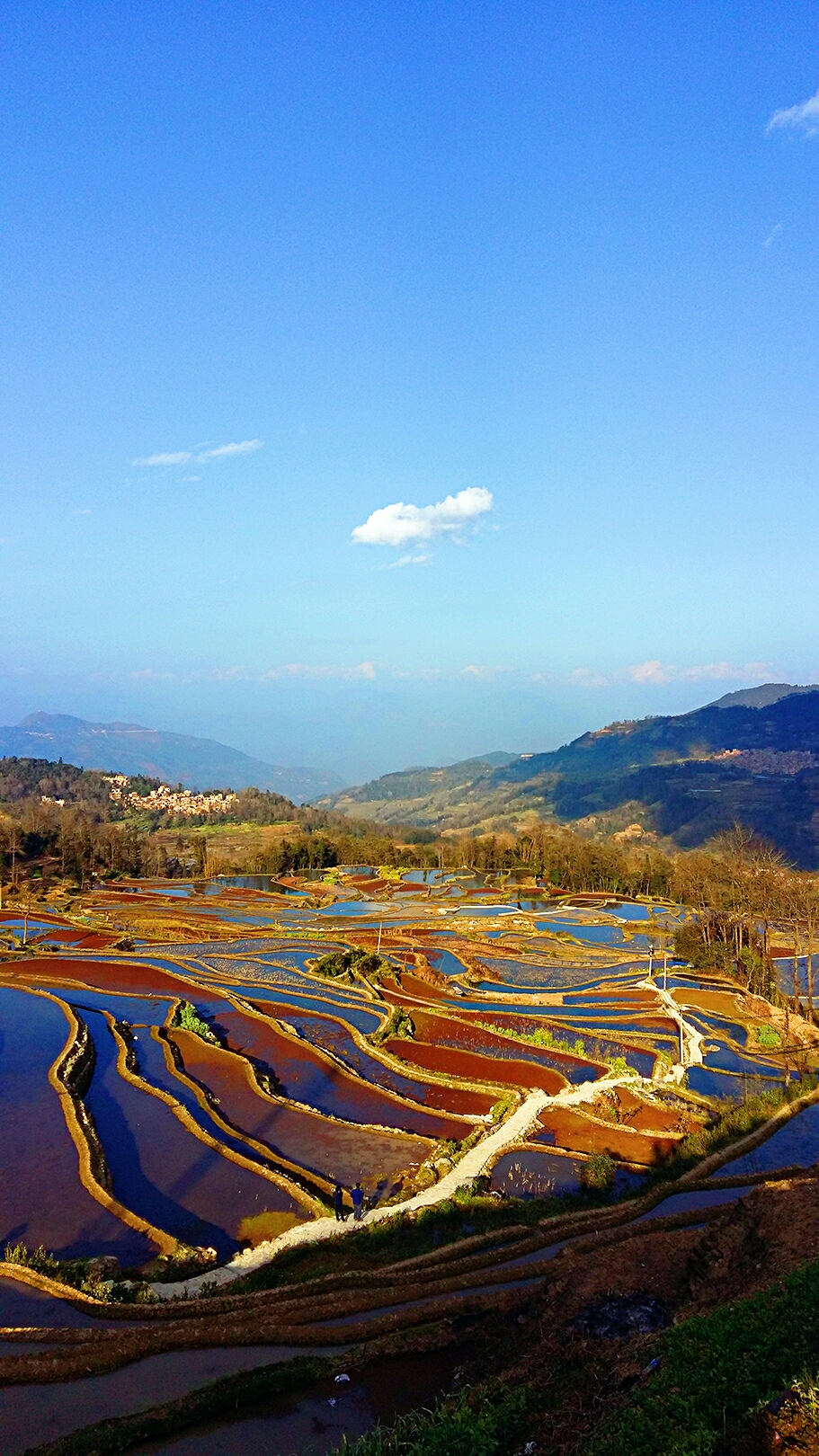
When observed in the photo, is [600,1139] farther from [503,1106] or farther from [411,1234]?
[411,1234]

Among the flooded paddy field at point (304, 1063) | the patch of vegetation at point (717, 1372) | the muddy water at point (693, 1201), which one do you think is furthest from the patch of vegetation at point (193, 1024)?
the patch of vegetation at point (717, 1372)

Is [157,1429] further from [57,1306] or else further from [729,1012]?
[729,1012]

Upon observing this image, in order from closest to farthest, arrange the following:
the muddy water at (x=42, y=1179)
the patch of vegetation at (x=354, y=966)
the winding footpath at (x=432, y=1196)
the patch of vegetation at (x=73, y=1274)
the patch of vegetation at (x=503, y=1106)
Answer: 1. the patch of vegetation at (x=73, y=1274)
2. the winding footpath at (x=432, y=1196)
3. the muddy water at (x=42, y=1179)
4. the patch of vegetation at (x=503, y=1106)
5. the patch of vegetation at (x=354, y=966)

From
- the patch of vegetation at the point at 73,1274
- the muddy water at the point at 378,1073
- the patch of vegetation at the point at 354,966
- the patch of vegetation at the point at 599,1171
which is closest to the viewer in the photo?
the patch of vegetation at the point at 73,1274

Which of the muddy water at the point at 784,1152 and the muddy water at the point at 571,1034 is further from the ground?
the muddy water at the point at 784,1152

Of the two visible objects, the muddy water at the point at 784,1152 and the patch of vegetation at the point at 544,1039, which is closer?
the muddy water at the point at 784,1152

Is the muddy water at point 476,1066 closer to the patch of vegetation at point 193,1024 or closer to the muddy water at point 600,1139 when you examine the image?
the muddy water at point 600,1139

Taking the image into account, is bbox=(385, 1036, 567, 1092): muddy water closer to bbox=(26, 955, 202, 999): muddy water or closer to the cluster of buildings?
bbox=(26, 955, 202, 999): muddy water
